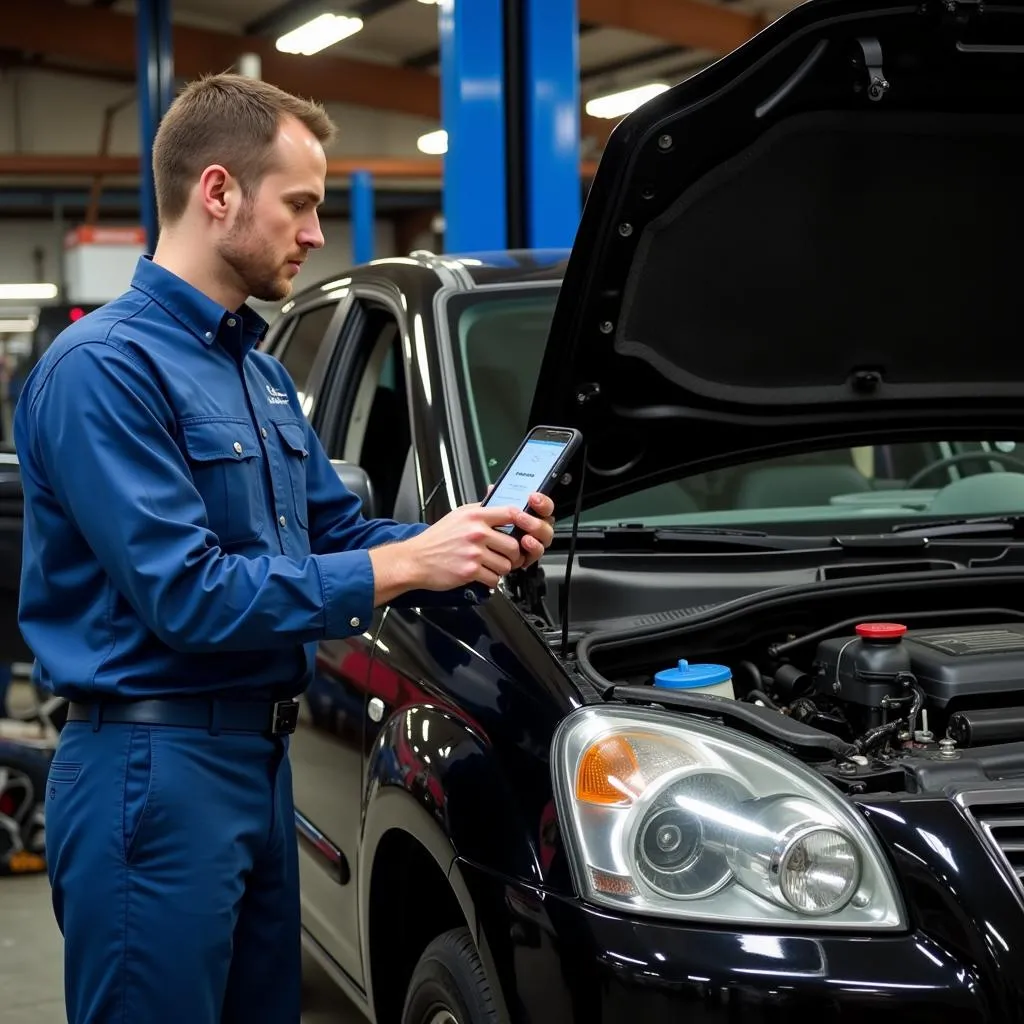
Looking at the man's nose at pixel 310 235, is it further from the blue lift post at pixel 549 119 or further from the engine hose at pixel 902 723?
the blue lift post at pixel 549 119

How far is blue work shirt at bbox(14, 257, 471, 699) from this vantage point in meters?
1.75

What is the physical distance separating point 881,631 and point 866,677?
72 millimetres

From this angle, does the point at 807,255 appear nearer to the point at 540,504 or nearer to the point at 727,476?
the point at 727,476

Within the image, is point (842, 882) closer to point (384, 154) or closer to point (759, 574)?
point (759, 574)

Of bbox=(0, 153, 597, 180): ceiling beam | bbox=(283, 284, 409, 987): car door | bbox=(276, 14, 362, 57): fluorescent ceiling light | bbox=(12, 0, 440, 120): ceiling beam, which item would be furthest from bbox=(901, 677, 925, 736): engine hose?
bbox=(0, 153, 597, 180): ceiling beam

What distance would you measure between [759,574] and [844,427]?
317 millimetres

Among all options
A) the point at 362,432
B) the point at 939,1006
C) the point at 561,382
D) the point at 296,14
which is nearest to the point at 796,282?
the point at 561,382

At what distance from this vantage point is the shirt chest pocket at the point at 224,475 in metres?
1.88

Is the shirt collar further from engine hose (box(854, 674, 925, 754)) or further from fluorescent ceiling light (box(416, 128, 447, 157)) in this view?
fluorescent ceiling light (box(416, 128, 447, 157))

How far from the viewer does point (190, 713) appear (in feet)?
6.16

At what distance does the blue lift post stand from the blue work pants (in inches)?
173

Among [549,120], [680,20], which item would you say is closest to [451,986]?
[549,120]

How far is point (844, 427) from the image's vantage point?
8.75ft

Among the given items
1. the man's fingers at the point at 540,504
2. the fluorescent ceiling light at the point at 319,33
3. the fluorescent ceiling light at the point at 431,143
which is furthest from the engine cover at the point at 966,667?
the fluorescent ceiling light at the point at 431,143
